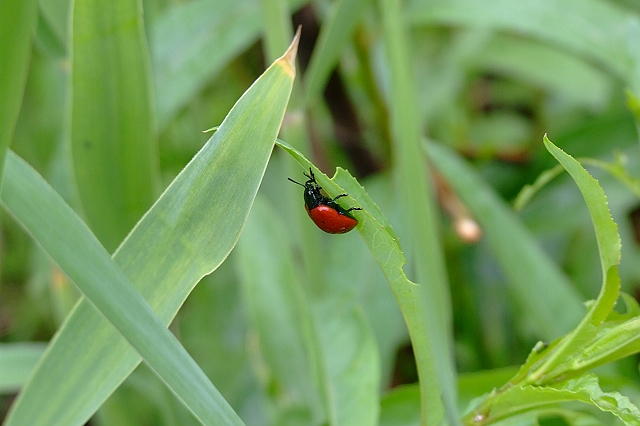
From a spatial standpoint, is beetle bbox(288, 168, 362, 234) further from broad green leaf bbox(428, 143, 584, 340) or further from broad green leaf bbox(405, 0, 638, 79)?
broad green leaf bbox(405, 0, 638, 79)

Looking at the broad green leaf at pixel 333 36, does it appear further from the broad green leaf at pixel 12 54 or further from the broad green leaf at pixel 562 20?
the broad green leaf at pixel 12 54

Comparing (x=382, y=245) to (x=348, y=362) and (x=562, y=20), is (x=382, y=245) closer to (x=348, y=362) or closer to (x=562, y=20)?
(x=348, y=362)

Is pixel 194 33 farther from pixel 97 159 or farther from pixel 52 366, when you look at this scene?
pixel 52 366

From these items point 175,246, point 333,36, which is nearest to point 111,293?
point 175,246

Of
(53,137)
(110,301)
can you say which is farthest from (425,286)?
(53,137)

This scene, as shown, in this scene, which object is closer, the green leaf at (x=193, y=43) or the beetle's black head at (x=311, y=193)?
the beetle's black head at (x=311, y=193)

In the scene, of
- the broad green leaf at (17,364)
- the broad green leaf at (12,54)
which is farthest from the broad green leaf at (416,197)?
the broad green leaf at (17,364)
